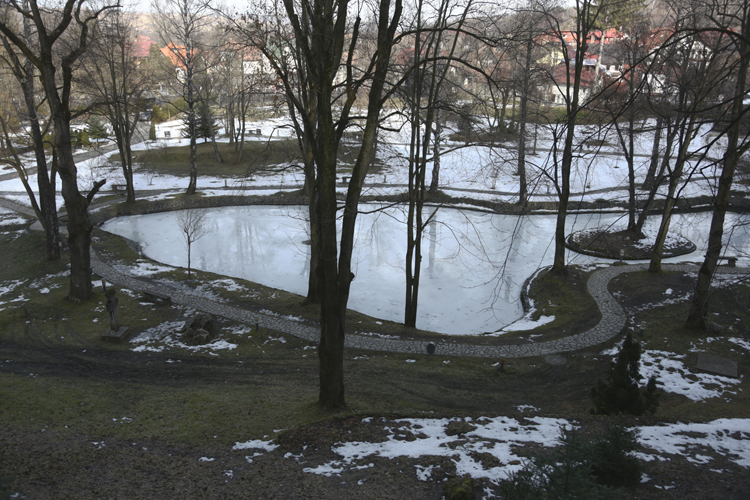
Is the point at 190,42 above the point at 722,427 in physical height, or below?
above

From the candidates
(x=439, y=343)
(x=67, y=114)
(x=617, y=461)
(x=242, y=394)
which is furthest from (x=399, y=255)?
(x=617, y=461)

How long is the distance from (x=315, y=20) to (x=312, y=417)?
5446 mm

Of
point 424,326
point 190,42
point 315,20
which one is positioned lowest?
point 424,326

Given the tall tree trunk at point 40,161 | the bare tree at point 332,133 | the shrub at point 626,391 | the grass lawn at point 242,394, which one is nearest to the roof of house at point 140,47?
the tall tree trunk at point 40,161

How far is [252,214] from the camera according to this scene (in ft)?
80.8

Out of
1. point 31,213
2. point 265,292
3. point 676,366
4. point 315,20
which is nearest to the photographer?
point 315,20

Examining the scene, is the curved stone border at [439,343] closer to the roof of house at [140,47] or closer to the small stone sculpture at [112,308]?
the small stone sculpture at [112,308]

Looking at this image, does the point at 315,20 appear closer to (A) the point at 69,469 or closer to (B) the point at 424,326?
(A) the point at 69,469

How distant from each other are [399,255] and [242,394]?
11.0m

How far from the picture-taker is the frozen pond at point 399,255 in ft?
45.0

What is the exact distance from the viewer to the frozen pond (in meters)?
13.7

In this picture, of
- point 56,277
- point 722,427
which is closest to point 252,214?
point 56,277

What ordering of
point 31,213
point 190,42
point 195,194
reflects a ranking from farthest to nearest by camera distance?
point 195,194
point 190,42
point 31,213

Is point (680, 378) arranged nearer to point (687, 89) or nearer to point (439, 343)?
point (439, 343)
